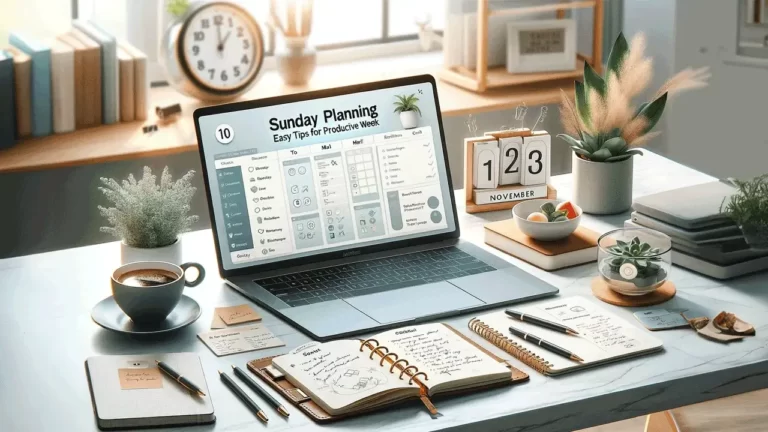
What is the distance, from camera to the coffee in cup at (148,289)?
1653mm

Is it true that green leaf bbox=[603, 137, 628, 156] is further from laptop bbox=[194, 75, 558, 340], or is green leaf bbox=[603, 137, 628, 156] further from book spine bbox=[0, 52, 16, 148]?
book spine bbox=[0, 52, 16, 148]

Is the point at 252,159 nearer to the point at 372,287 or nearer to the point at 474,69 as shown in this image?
the point at 372,287

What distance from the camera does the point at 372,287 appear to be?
1.84 m

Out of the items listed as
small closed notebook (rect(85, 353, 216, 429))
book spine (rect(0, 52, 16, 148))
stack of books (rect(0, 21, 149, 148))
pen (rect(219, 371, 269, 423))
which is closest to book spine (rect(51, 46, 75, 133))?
stack of books (rect(0, 21, 149, 148))

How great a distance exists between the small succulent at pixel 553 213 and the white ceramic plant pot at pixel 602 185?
8.0 inches

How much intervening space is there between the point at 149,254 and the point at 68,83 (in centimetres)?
137

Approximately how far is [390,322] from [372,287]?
15cm

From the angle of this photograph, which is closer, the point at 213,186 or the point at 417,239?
the point at 213,186

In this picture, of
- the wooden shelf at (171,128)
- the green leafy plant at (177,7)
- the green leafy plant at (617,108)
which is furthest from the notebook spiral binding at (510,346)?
the green leafy plant at (177,7)

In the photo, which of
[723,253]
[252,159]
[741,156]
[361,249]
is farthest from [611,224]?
[741,156]

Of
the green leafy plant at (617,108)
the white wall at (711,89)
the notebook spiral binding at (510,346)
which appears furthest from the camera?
the white wall at (711,89)

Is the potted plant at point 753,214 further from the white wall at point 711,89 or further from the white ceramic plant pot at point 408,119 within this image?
the white wall at point 711,89

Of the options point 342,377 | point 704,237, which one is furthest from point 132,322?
point 704,237

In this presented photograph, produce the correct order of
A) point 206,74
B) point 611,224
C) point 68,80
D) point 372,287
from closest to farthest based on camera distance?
point 372,287
point 611,224
point 68,80
point 206,74
